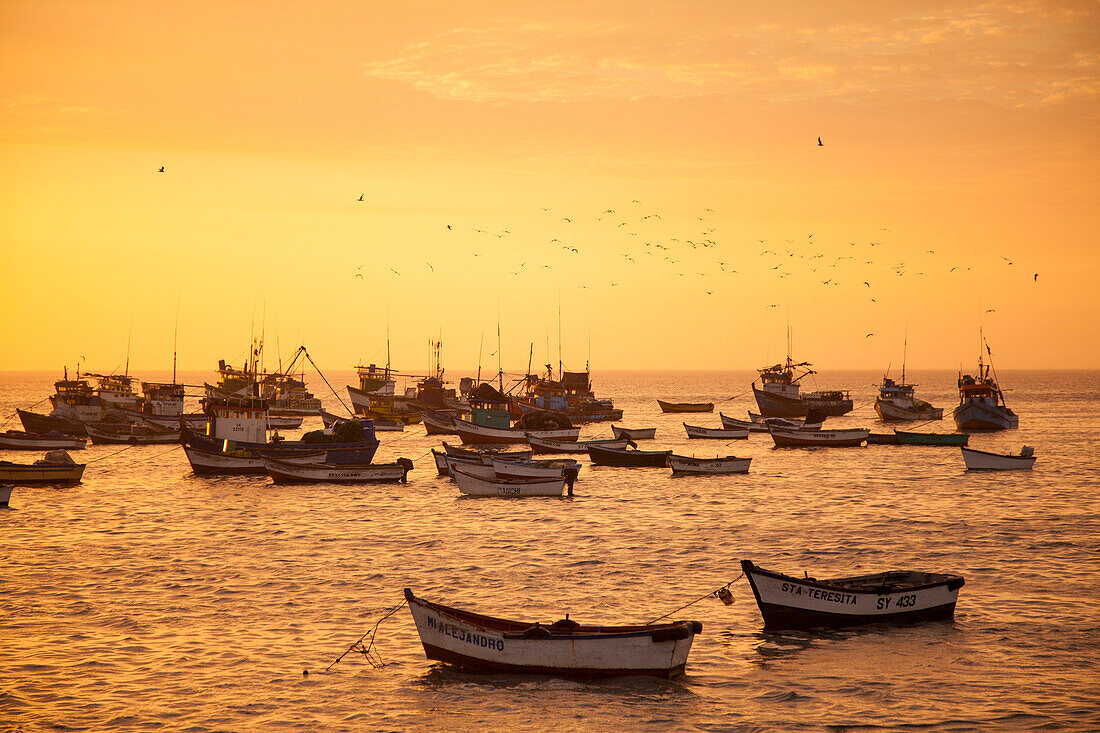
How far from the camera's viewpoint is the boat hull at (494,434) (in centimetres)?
9081

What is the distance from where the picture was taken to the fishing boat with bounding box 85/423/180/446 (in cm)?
9325

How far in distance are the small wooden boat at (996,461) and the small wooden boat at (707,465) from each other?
17453mm

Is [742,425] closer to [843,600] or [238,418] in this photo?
[238,418]

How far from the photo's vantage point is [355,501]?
2156 inches

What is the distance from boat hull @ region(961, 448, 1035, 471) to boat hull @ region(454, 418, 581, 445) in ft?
121

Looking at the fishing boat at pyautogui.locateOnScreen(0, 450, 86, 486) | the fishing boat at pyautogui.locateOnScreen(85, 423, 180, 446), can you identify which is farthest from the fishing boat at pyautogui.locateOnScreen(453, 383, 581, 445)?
the fishing boat at pyautogui.locateOnScreen(0, 450, 86, 486)

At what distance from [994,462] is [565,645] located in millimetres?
60232

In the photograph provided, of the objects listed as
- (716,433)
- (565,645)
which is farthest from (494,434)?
(565,645)

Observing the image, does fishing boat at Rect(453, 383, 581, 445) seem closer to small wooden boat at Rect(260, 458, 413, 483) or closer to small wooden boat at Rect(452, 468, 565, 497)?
small wooden boat at Rect(260, 458, 413, 483)

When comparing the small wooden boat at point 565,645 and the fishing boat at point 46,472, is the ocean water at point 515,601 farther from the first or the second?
the fishing boat at point 46,472

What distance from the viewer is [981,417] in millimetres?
111375

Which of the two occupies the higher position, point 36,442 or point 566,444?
point 36,442

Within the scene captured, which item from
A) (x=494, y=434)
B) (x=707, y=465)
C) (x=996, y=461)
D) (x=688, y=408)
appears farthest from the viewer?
(x=688, y=408)

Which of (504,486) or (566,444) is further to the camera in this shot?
(566,444)
